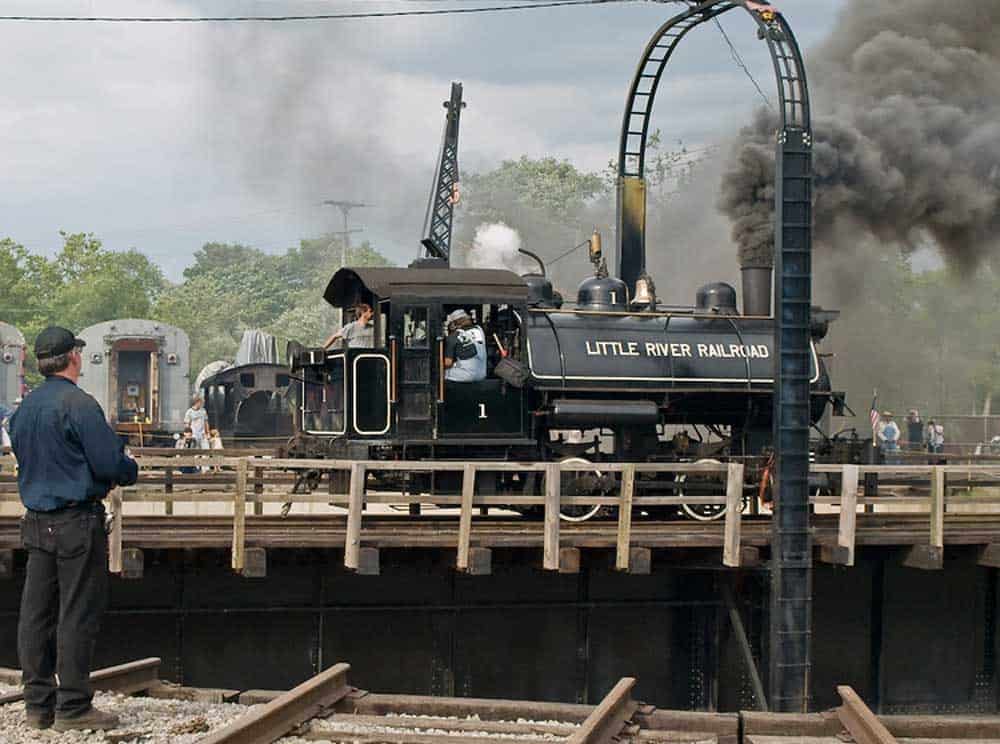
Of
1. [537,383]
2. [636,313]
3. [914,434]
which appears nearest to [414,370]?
[537,383]

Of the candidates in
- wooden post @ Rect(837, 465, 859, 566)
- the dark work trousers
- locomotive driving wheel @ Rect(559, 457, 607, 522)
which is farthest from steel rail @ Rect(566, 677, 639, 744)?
locomotive driving wheel @ Rect(559, 457, 607, 522)

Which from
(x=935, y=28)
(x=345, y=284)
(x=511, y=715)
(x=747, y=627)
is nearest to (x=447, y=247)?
(x=935, y=28)

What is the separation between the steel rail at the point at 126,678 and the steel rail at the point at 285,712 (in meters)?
1.10

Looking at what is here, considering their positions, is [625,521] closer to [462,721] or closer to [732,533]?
[732,533]

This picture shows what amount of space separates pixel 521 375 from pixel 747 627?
11.8ft

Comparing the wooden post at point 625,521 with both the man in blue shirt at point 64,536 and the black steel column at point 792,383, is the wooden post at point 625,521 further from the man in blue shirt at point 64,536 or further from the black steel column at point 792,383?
the man in blue shirt at point 64,536

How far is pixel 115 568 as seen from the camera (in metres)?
12.2

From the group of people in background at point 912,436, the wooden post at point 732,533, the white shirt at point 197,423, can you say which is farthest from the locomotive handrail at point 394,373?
the group of people in background at point 912,436

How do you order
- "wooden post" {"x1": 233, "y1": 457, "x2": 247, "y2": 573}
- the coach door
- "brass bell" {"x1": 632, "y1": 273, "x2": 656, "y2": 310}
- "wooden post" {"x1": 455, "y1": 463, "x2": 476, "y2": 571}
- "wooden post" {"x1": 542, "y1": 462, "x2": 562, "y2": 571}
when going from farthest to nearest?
"brass bell" {"x1": 632, "y1": 273, "x2": 656, "y2": 310} → the coach door → "wooden post" {"x1": 542, "y1": 462, "x2": 562, "y2": 571} → "wooden post" {"x1": 455, "y1": 463, "x2": 476, "y2": 571} → "wooden post" {"x1": 233, "y1": 457, "x2": 247, "y2": 573}

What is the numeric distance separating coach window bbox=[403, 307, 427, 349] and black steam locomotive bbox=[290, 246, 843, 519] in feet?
0.05

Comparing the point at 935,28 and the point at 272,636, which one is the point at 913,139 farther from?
the point at 272,636

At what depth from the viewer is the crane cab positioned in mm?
14883

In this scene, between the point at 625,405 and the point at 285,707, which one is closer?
the point at 285,707

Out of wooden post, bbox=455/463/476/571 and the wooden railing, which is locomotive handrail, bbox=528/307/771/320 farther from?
wooden post, bbox=455/463/476/571
